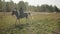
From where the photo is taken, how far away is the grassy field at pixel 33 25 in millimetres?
2704

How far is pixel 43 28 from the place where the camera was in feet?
9.53

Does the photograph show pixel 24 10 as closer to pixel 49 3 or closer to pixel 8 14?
pixel 8 14

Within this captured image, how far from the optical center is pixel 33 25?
289 cm

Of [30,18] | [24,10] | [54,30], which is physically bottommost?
[54,30]

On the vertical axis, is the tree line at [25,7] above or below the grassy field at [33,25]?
above

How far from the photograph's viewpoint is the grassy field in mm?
2704

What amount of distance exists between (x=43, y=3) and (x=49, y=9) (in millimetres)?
186

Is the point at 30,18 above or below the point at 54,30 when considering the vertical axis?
above

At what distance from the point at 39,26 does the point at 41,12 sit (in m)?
0.30

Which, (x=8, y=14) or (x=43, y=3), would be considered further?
(x=43, y=3)

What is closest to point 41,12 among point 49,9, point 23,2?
point 49,9

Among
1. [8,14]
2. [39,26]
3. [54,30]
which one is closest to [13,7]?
[8,14]

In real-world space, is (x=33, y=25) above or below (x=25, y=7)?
below

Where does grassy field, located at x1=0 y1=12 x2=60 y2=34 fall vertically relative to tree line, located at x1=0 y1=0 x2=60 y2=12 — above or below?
below
